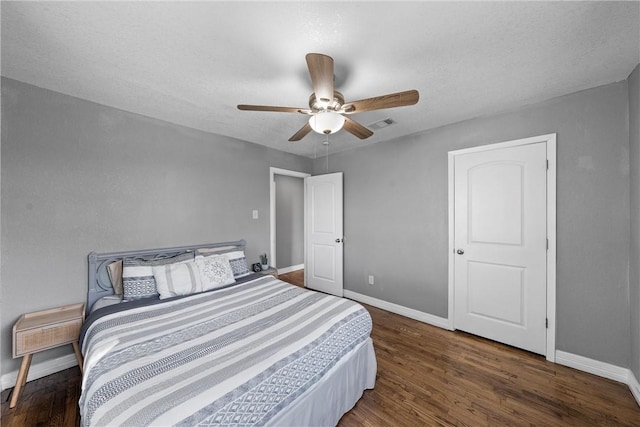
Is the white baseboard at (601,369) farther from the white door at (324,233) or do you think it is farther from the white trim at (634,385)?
the white door at (324,233)

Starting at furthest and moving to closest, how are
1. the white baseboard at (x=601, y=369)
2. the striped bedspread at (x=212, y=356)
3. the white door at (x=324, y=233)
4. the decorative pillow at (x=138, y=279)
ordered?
the white door at (x=324, y=233), the decorative pillow at (x=138, y=279), the white baseboard at (x=601, y=369), the striped bedspread at (x=212, y=356)

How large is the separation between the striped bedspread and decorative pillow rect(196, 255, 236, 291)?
0.92ft

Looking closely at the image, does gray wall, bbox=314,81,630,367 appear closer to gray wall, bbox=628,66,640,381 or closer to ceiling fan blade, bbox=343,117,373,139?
gray wall, bbox=628,66,640,381

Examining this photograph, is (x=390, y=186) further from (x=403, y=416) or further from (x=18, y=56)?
(x=18, y=56)

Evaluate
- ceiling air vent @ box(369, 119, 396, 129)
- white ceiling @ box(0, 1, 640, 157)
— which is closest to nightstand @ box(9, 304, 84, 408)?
white ceiling @ box(0, 1, 640, 157)

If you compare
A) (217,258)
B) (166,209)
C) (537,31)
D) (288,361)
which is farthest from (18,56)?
(537,31)

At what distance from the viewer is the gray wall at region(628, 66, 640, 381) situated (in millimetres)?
1769

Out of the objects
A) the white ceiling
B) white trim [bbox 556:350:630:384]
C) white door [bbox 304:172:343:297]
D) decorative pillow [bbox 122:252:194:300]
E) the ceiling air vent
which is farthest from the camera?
white door [bbox 304:172:343:297]

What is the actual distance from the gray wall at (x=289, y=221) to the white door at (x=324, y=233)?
1181 mm

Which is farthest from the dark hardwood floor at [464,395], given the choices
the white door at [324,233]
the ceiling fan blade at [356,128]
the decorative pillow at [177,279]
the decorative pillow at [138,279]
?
the ceiling fan blade at [356,128]

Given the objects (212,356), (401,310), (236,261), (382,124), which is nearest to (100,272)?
(236,261)

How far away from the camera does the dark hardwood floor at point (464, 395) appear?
161 centimetres

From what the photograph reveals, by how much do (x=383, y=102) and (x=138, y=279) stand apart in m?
2.62

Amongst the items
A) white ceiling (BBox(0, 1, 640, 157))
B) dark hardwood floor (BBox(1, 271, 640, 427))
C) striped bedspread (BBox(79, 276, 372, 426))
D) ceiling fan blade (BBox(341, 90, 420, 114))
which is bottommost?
dark hardwood floor (BBox(1, 271, 640, 427))
